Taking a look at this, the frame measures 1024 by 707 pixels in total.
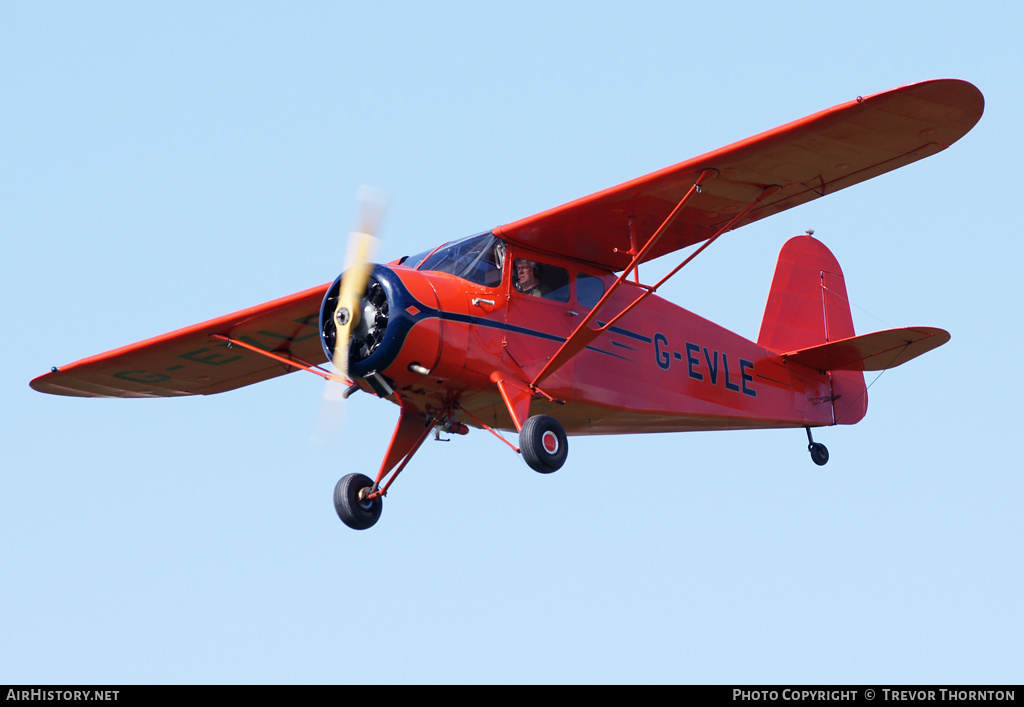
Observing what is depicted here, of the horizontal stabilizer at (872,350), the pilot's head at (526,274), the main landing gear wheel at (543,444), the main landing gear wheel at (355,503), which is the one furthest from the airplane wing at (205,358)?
the horizontal stabilizer at (872,350)

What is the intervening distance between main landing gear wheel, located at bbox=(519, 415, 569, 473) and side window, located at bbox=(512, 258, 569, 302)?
1353 millimetres

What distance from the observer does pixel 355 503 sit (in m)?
13.2

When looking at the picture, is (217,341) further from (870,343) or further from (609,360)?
(870,343)

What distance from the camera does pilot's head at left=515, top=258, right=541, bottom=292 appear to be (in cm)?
1318

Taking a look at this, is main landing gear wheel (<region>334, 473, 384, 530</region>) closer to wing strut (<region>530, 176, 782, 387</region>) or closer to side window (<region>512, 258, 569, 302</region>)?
wing strut (<region>530, 176, 782, 387</region>)

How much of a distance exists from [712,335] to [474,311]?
355 centimetres

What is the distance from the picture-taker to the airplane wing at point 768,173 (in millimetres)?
11836

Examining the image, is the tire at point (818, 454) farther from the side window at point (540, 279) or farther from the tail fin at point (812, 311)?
the side window at point (540, 279)

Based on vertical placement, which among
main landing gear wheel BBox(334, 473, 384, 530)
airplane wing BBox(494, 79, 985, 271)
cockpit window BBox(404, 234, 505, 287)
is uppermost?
airplane wing BBox(494, 79, 985, 271)

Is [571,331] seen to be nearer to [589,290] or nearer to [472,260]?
[589,290]

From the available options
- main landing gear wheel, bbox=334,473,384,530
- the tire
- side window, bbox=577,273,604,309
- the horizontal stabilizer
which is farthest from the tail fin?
main landing gear wheel, bbox=334,473,384,530

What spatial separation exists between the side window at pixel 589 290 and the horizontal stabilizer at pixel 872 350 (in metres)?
3.13

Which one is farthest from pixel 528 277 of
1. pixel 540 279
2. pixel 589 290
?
pixel 589 290
